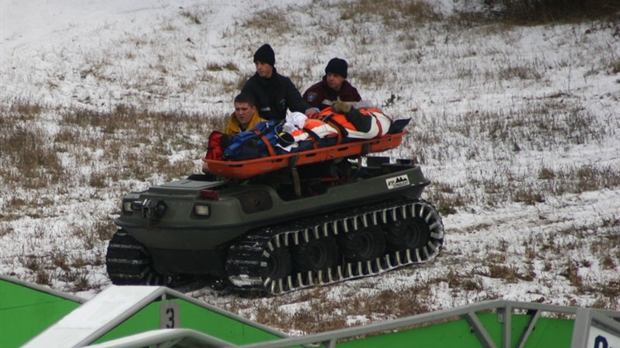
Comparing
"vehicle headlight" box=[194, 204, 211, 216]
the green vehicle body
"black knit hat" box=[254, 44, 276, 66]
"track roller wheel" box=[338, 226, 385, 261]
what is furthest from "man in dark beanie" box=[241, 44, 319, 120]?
"vehicle headlight" box=[194, 204, 211, 216]

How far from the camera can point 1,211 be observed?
12688mm

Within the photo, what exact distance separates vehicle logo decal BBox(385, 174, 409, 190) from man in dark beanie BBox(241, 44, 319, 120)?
109 centimetres

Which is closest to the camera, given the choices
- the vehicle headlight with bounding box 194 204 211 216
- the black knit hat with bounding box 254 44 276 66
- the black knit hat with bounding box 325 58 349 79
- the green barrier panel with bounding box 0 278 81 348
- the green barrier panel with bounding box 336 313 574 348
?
the green barrier panel with bounding box 336 313 574 348

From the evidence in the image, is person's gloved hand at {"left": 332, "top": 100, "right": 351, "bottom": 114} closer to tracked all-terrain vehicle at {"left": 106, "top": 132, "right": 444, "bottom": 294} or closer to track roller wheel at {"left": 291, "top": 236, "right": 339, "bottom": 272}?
tracked all-terrain vehicle at {"left": 106, "top": 132, "right": 444, "bottom": 294}

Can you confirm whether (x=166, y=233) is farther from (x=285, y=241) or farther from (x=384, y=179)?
(x=384, y=179)

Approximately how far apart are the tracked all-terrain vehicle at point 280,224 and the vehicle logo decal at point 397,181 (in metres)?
0.01

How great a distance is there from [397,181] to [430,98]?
9.60 meters

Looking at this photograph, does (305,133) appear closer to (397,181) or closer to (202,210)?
(202,210)

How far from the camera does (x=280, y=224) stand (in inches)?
386

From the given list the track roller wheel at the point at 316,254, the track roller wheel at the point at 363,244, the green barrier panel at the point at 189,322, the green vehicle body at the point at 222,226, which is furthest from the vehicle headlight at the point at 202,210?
the green barrier panel at the point at 189,322

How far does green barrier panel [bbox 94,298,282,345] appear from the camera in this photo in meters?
4.91

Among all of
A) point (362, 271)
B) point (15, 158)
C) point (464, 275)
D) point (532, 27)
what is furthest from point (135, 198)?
point (532, 27)

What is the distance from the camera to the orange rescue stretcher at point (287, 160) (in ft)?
30.3

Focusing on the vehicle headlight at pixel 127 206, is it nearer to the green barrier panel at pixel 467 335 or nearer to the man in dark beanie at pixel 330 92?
the man in dark beanie at pixel 330 92
